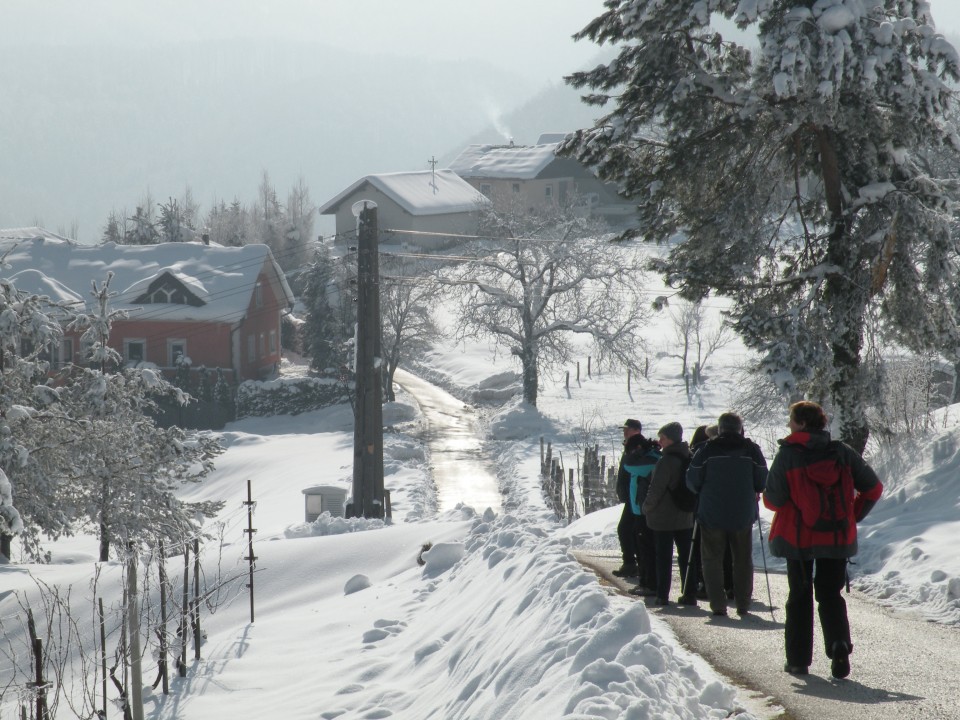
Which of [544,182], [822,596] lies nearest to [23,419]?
[822,596]

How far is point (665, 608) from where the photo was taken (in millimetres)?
8352

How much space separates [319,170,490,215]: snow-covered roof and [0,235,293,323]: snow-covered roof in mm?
20642

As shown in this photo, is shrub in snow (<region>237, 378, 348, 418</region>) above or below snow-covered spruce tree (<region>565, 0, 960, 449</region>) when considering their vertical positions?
below

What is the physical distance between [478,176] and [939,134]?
2903 inches

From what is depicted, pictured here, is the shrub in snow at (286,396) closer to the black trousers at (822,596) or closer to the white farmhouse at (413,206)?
the white farmhouse at (413,206)

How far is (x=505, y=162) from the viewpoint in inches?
3423

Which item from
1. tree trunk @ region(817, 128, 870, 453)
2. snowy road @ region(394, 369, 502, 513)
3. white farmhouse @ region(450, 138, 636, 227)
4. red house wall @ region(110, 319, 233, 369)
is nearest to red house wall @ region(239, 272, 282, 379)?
red house wall @ region(110, 319, 233, 369)

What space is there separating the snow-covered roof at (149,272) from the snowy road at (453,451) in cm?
921

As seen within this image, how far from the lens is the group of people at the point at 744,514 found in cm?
599

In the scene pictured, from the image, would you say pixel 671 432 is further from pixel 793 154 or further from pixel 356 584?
pixel 793 154

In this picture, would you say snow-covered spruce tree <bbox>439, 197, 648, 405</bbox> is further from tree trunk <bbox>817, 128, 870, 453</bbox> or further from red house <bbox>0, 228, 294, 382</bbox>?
tree trunk <bbox>817, 128, 870, 453</bbox>

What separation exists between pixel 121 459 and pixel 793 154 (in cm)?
1505

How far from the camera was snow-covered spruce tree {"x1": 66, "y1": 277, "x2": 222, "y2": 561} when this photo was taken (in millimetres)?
21375

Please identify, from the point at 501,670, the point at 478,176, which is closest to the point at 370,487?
the point at 501,670
